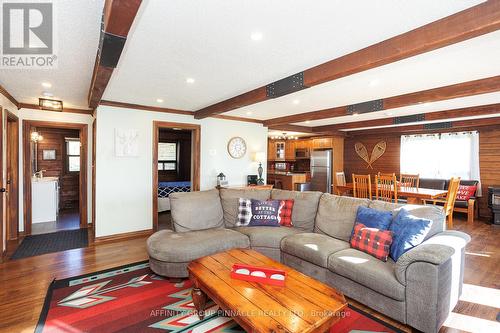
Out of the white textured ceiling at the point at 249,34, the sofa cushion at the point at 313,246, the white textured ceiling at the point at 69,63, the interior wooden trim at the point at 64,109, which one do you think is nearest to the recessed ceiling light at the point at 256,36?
the white textured ceiling at the point at 249,34

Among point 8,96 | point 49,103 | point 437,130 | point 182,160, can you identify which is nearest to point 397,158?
point 437,130

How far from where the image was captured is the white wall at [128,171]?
13.7 feet

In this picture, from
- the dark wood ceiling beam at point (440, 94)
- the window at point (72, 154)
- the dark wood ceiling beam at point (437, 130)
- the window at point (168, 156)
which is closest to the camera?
the dark wood ceiling beam at point (440, 94)

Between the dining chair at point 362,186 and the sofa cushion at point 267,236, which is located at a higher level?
the dining chair at point 362,186

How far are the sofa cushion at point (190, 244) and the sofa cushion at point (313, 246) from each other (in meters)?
0.53

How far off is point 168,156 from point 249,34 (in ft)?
22.7

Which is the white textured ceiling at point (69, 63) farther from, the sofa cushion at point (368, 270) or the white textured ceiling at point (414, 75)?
the sofa cushion at point (368, 270)

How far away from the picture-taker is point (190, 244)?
2781 mm

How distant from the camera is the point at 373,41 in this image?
2049 millimetres

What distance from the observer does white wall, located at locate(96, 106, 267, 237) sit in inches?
165

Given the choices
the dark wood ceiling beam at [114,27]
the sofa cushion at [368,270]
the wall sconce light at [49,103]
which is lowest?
the sofa cushion at [368,270]

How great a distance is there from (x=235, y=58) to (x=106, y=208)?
337 centimetres

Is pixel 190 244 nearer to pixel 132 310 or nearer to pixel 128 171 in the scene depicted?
pixel 132 310

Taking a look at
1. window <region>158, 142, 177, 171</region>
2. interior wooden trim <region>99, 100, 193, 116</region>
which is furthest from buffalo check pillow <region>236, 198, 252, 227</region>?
window <region>158, 142, 177, 171</region>
